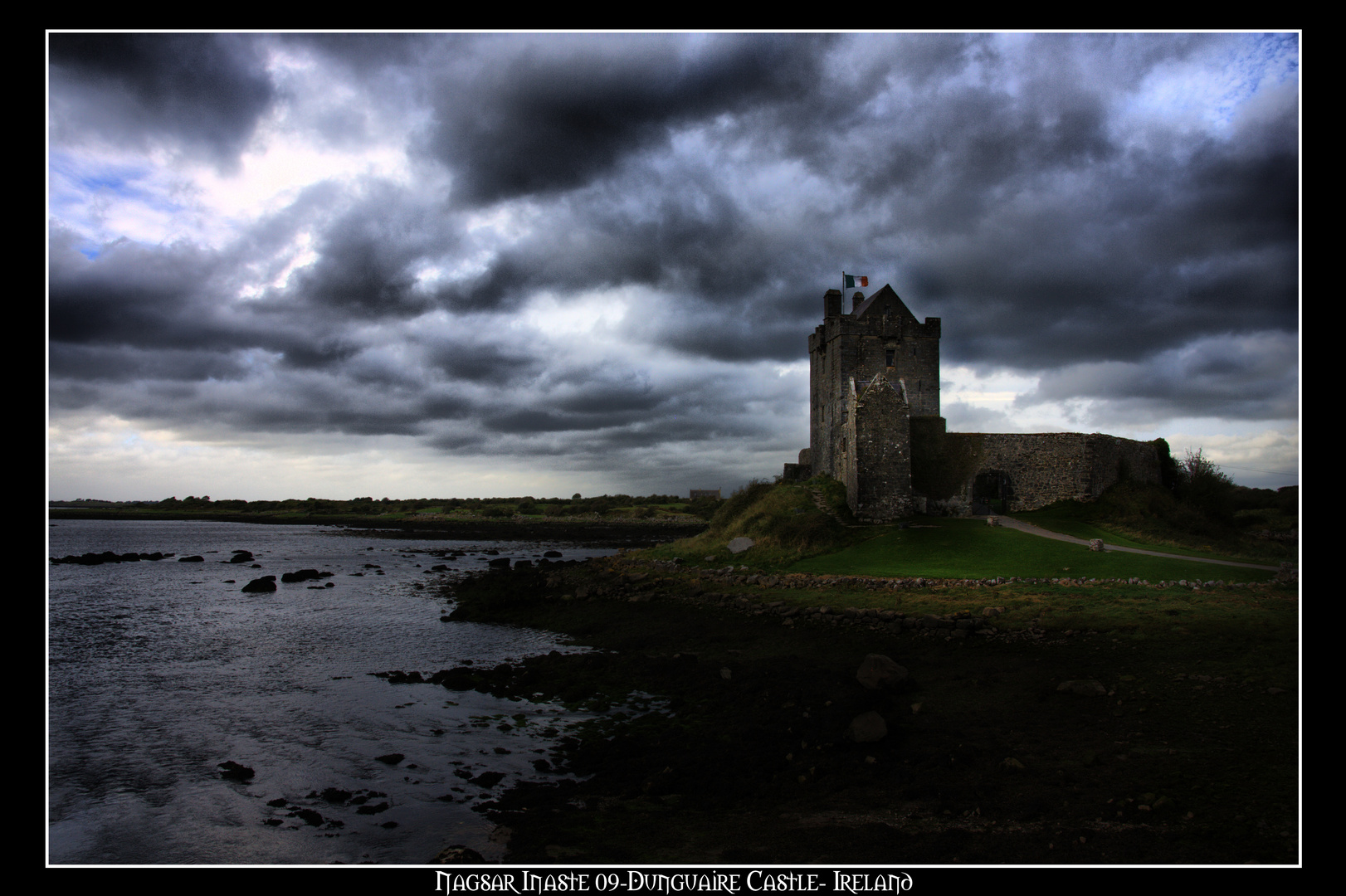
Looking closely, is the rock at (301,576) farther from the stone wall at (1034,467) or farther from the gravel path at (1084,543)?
the gravel path at (1084,543)

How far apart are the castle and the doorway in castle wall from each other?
0.04m

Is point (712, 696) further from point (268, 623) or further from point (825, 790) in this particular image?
point (268, 623)

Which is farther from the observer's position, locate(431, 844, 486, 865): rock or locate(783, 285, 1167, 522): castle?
locate(783, 285, 1167, 522): castle

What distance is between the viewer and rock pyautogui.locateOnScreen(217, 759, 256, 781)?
35.4 feet

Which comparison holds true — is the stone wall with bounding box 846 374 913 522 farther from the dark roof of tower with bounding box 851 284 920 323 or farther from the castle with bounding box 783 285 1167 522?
the dark roof of tower with bounding box 851 284 920 323

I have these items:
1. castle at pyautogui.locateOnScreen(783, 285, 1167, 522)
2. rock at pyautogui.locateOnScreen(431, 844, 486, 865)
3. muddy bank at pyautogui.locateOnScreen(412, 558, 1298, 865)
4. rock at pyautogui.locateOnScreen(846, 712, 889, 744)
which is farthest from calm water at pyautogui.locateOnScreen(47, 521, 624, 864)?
castle at pyautogui.locateOnScreen(783, 285, 1167, 522)

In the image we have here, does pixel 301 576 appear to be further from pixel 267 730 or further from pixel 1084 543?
pixel 1084 543

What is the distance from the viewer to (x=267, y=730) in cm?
1333

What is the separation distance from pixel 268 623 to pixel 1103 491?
3839 centimetres

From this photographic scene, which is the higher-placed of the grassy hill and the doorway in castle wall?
the doorway in castle wall

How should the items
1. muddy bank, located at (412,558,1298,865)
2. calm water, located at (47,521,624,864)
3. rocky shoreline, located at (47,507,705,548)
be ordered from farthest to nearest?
1. rocky shoreline, located at (47,507,705,548)
2. calm water, located at (47,521,624,864)
3. muddy bank, located at (412,558,1298,865)

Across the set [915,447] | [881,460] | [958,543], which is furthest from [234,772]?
[915,447]

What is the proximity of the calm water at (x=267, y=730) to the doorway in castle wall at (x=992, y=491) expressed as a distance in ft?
73.9
